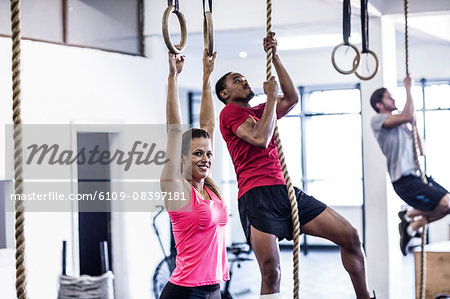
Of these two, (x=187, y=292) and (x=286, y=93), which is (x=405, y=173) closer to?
(x=286, y=93)

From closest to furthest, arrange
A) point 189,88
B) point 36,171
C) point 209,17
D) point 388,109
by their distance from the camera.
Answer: point 209,17 < point 388,109 < point 36,171 < point 189,88

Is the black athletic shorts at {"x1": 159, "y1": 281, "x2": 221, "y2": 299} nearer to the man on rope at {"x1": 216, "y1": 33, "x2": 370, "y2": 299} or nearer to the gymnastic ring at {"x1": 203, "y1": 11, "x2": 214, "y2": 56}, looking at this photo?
the man on rope at {"x1": 216, "y1": 33, "x2": 370, "y2": 299}

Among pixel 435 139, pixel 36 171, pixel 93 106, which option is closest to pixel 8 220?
pixel 36 171

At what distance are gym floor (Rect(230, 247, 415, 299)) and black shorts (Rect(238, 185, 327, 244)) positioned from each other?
439cm

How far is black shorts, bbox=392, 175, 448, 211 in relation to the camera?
5387 millimetres

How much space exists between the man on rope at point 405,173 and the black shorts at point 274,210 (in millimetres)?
2265

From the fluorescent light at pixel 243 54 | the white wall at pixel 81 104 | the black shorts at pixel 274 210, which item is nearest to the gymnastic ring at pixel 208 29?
the black shorts at pixel 274 210

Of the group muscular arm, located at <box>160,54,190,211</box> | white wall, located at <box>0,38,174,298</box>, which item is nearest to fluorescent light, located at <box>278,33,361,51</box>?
white wall, located at <box>0,38,174,298</box>

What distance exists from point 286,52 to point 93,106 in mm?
4387

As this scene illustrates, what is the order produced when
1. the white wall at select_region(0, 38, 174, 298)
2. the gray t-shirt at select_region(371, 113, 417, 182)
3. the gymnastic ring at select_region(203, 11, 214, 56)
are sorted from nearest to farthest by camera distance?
the gymnastic ring at select_region(203, 11, 214, 56) → the gray t-shirt at select_region(371, 113, 417, 182) → the white wall at select_region(0, 38, 174, 298)

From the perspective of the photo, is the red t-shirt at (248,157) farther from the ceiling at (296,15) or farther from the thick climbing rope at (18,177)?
the ceiling at (296,15)

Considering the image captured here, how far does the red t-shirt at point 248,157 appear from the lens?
3301 millimetres

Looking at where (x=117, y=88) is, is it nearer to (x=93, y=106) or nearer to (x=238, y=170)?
(x=93, y=106)

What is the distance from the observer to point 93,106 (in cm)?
708
